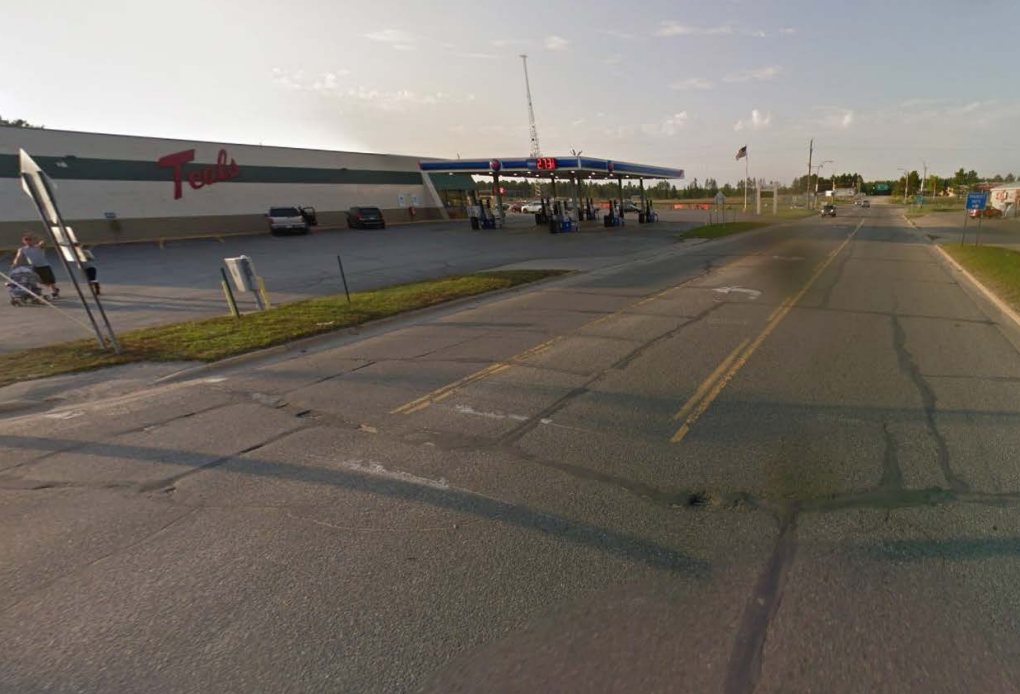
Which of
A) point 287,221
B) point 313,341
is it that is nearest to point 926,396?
point 313,341

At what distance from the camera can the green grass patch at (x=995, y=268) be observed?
383 inches

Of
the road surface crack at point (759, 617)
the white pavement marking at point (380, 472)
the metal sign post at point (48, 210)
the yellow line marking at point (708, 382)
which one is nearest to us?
the road surface crack at point (759, 617)

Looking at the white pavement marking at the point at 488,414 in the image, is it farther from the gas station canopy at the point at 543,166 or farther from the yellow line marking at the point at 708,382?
the gas station canopy at the point at 543,166

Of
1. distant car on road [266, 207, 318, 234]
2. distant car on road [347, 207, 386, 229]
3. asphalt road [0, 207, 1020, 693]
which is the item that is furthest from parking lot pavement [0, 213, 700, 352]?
asphalt road [0, 207, 1020, 693]

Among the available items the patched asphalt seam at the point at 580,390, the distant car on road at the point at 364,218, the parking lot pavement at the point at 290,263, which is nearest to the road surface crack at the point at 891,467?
the patched asphalt seam at the point at 580,390

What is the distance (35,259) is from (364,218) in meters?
24.1

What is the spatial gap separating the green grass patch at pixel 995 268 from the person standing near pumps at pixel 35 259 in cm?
2268

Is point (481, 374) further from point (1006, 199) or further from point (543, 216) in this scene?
point (1006, 199)

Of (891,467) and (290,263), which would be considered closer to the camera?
(891,467)

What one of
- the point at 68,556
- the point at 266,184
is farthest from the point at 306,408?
the point at 266,184

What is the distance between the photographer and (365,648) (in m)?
2.20

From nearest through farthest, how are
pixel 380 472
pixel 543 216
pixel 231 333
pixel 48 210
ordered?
pixel 380 472 → pixel 48 210 → pixel 231 333 → pixel 543 216

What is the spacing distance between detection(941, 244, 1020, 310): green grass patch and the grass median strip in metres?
11.8

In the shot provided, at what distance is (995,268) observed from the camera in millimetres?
12570
